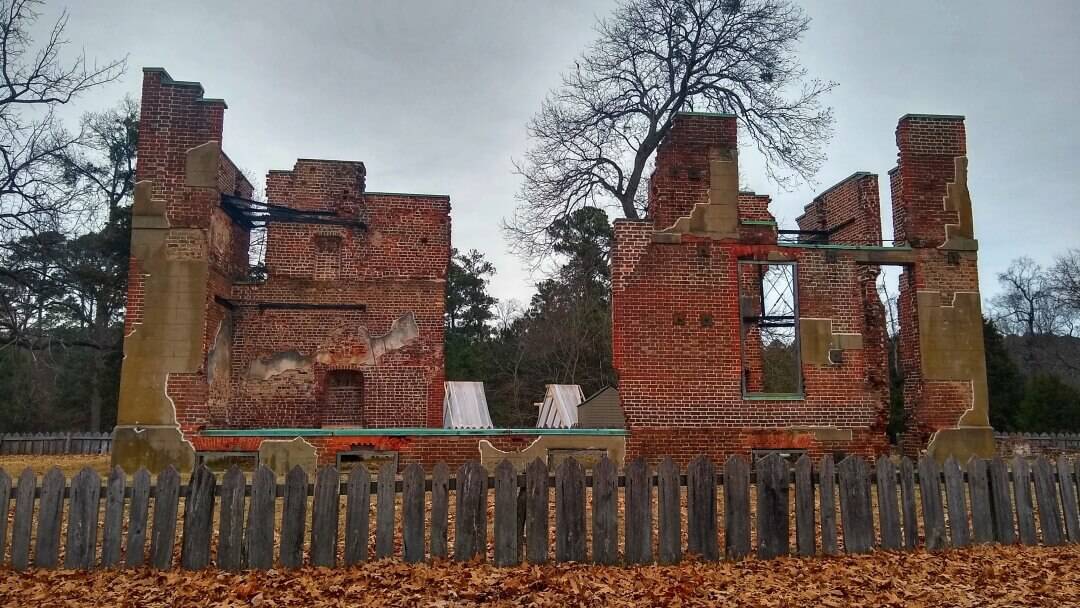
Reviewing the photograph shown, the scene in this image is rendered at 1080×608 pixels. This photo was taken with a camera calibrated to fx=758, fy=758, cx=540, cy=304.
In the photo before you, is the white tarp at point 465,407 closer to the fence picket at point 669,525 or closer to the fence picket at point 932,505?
→ the fence picket at point 669,525

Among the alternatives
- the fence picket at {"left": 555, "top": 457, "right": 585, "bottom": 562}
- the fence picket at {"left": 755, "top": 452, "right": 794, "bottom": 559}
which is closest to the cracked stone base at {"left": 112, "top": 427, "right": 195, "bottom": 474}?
the fence picket at {"left": 555, "top": 457, "right": 585, "bottom": 562}

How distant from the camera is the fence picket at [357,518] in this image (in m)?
6.47

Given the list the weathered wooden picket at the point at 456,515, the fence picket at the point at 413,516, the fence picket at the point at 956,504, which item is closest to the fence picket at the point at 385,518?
the weathered wooden picket at the point at 456,515

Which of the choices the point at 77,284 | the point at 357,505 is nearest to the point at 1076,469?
the point at 357,505

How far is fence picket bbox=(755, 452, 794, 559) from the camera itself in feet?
22.7

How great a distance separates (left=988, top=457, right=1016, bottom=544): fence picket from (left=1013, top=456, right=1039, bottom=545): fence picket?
0.25 ft

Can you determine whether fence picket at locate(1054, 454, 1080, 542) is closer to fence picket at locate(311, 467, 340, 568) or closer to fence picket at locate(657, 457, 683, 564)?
fence picket at locate(657, 457, 683, 564)

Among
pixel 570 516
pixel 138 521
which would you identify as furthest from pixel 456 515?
pixel 138 521

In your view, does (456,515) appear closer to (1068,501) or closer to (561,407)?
(1068,501)

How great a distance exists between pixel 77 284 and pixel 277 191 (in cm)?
449

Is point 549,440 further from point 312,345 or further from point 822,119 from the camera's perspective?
point 822,119

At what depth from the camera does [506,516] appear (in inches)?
259

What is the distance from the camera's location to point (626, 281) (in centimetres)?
1236

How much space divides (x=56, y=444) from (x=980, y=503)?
963 inches
